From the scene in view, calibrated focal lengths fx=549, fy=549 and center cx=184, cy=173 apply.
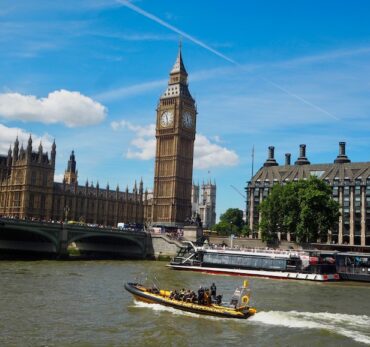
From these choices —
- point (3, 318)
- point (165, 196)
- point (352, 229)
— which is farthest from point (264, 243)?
point (3, 318)

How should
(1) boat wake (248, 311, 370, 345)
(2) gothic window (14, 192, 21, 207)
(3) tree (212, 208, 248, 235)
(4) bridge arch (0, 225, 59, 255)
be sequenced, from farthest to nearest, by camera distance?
(3) tree (212, 208, 248, 235), (2) gothic window (14, 192, 21, 207), (4) bridge arch (0, 225, 59, 255), (1) boat wake (248, 311, 370, 345)

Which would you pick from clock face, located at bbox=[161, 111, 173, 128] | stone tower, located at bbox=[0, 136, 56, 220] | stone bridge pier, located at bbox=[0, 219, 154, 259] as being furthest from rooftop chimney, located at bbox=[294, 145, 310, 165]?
stone tower, located at bbox=[0, 136, 56, 220]

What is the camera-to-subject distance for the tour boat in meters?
78.2

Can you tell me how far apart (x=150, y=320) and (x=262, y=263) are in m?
46.0

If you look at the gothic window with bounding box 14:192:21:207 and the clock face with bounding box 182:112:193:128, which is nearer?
the gothic window with bounding box 14:192:21:207

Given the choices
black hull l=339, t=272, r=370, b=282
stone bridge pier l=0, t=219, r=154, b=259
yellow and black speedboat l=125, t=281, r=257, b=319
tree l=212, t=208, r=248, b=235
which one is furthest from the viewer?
tree l=212, t=208, r=248, b=235

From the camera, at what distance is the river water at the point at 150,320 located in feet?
109

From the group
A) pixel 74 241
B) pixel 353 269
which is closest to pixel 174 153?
pixel 74 241

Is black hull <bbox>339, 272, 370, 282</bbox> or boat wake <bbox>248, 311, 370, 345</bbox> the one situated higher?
black hull <bbox>339, 272, 370, 282</bbox>

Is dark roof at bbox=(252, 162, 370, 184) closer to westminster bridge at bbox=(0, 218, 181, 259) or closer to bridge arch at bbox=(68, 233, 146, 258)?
westminster bridge at bbox=(0, 218, 181, 259)

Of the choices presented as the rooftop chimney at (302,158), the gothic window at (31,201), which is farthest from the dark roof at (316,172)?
the gothic window at (31,201)

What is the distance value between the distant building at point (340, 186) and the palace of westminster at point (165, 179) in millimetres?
237

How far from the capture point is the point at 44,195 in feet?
508

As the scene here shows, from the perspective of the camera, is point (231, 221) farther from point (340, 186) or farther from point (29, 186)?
point (29, 186)
